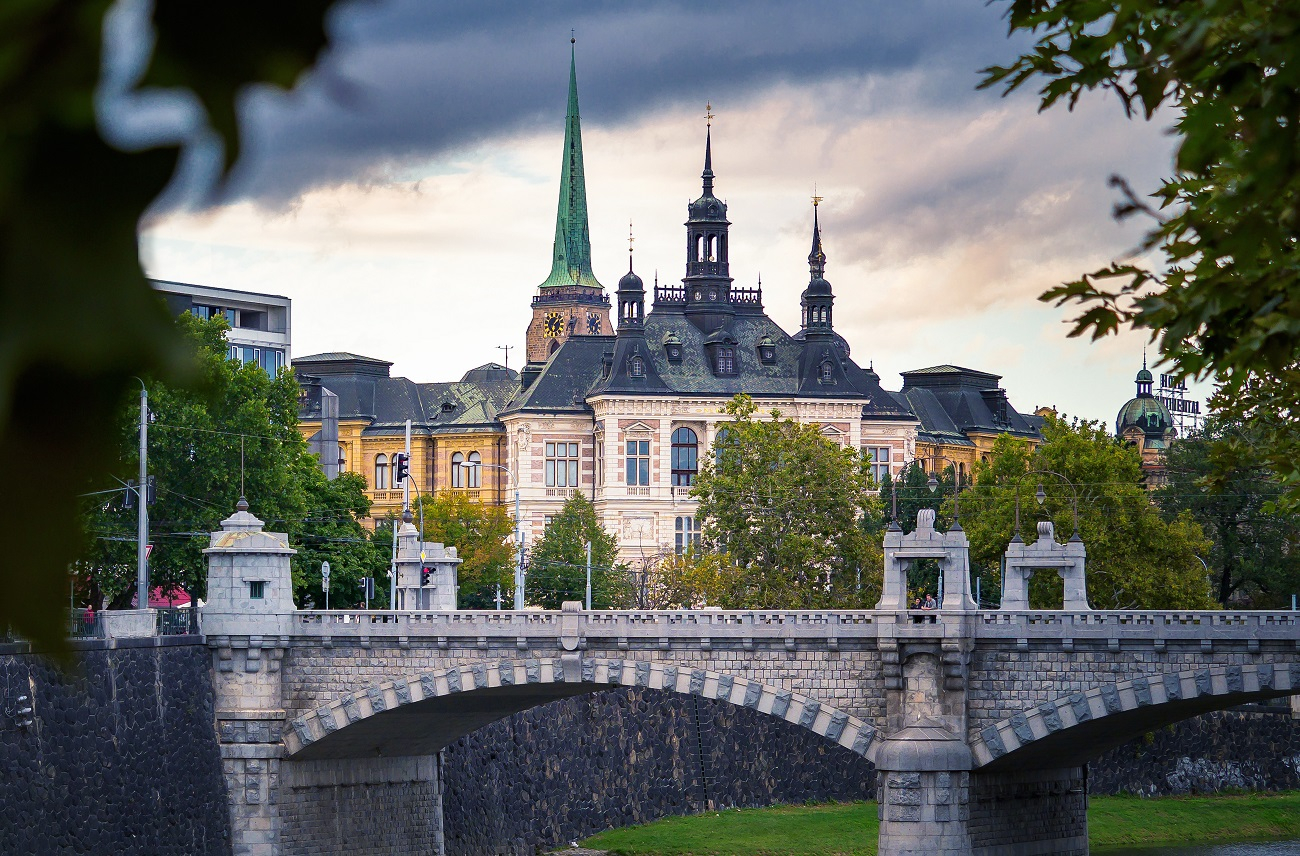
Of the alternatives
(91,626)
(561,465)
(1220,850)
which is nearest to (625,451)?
(561,465)

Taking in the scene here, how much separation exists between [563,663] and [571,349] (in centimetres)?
7764

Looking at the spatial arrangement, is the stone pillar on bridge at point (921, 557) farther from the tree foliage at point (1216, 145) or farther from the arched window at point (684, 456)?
the arched window at point (684, 456)

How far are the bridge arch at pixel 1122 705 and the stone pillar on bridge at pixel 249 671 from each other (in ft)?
59.8

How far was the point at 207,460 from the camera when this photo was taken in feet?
224

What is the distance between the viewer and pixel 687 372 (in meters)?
118

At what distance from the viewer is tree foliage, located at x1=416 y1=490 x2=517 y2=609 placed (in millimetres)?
97188

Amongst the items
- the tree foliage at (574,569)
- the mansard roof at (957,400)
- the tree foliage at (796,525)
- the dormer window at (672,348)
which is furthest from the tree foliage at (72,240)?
the mansard roof at (957,400)

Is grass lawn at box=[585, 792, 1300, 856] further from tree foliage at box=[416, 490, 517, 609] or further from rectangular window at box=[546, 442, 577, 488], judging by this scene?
rectangular window at box=[546, 442, 577, 488]

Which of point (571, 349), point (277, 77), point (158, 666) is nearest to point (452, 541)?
point (571, 349)

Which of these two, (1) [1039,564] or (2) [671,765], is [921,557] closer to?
(1) [1039,564]

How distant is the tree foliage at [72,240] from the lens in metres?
1.11

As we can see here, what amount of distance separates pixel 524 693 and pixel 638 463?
63215mm

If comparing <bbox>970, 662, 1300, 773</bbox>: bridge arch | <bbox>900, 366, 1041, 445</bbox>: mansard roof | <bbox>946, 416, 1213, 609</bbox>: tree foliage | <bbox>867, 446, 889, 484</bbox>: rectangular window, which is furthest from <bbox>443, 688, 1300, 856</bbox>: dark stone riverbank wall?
<bbox>900, 366, 1041, 445</bbox>: mansard roof

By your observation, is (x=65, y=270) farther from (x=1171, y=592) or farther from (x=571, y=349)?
(x=571, y=349)
